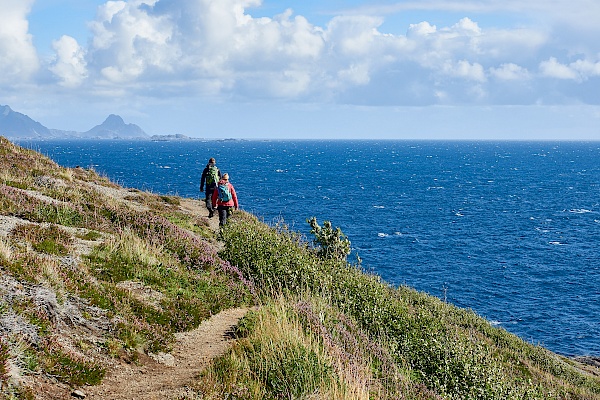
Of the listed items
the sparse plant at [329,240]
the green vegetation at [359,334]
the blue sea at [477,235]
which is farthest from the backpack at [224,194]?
the sparse plant at [329,240]

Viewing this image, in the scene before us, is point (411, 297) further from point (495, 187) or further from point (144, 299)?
point (495, 187)

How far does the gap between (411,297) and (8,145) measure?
26013 mm

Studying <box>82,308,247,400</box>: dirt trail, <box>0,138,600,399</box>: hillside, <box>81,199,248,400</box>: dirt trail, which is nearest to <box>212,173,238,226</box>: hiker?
<box>0,138,600,399</box>: hillside

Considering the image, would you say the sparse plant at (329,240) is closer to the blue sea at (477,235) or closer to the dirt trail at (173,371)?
the blue sea at (477,235)

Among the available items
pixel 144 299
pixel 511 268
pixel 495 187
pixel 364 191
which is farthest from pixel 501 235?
pixel 144 299

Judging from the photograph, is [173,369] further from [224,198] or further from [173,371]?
[224,198]

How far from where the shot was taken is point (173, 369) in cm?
949

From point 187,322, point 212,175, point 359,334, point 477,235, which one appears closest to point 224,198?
point 212,175

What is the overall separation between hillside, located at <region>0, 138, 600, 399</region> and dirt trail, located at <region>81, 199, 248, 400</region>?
0.03 m

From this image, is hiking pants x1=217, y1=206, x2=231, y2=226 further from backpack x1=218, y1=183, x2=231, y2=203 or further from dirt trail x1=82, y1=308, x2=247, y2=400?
dirt trail x1=82, y1=308, x2=247, y2=400

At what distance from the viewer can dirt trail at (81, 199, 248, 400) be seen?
824cm

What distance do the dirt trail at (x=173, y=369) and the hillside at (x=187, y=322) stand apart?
34 mm

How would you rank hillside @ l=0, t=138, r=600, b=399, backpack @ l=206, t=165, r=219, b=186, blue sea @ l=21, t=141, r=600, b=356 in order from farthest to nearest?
1. blue sea @ l=21, t=141, r=600, b=356
2. backpack @ l=206, t=165, r=219, b=186
3. hillside @ l=0, t=138, r=600, b=399

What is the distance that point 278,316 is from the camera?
10.7 meters
